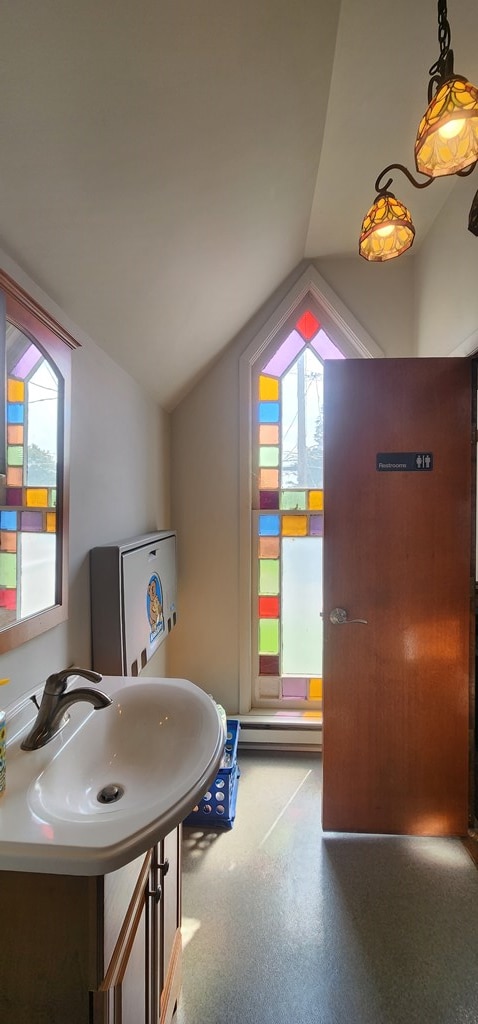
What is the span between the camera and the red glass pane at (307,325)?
2490 mm

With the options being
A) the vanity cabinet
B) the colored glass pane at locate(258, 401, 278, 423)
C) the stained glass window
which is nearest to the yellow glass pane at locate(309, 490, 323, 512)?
the stained glass window

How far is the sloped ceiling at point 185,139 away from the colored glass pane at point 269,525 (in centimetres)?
96

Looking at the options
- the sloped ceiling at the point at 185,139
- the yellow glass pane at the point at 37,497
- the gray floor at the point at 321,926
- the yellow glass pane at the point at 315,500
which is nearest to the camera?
the sloped ceiling at the point at 185,139

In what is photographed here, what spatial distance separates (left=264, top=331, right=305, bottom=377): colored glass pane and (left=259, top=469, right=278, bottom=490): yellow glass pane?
1.88 ft

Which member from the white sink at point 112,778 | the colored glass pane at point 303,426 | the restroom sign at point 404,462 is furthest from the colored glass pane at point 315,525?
the white sink at point 112,778

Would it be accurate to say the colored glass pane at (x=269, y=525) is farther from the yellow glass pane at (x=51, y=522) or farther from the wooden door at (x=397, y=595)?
the yellow glass pane at (x=51, y=522)

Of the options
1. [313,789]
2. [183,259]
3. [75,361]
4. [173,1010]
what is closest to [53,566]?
[75,361]

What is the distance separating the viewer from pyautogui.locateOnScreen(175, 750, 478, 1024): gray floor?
119 centimetres

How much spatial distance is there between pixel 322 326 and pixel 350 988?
2.78m

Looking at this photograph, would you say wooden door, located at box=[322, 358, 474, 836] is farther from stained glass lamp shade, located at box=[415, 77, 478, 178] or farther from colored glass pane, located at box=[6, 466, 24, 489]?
colored glass pane, located at box=[6, 466, 24, 489]

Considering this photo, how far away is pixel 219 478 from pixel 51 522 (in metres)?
1.39

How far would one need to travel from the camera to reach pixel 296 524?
2.47 meters

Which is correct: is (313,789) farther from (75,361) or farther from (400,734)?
(75,361)

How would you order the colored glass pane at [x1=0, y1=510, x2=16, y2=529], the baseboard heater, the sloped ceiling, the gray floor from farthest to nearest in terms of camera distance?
the baseboard heater → the gray floor → the colored glass pane at [x1=0, y1=510, x2=16, y2=529] → the sloped ceiling
